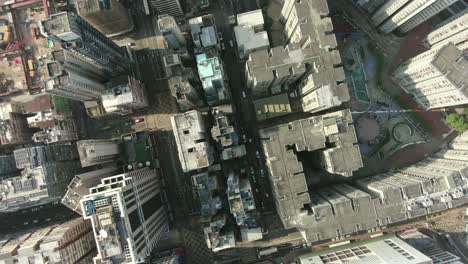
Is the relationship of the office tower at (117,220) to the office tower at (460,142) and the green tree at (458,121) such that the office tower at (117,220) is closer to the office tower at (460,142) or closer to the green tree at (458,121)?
the office tower at (460,142)

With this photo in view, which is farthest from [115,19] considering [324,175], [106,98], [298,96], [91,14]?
[324,175]

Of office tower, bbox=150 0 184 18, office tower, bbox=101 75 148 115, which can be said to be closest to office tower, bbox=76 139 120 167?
office tower, bbox=101 75 148 115

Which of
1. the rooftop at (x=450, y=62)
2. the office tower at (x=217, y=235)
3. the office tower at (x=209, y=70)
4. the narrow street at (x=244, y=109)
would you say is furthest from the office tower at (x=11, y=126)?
the rooftop at (x=450, y=62)

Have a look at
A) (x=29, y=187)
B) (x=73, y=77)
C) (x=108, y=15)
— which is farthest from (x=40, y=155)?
(x=108, y=15)

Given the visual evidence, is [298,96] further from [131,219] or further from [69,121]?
[69,121]

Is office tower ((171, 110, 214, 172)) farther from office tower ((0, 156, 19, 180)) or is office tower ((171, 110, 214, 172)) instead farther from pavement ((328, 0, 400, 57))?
pavement ((328, 0, 400, 57))

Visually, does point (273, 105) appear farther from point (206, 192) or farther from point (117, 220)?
point (117, 220)
